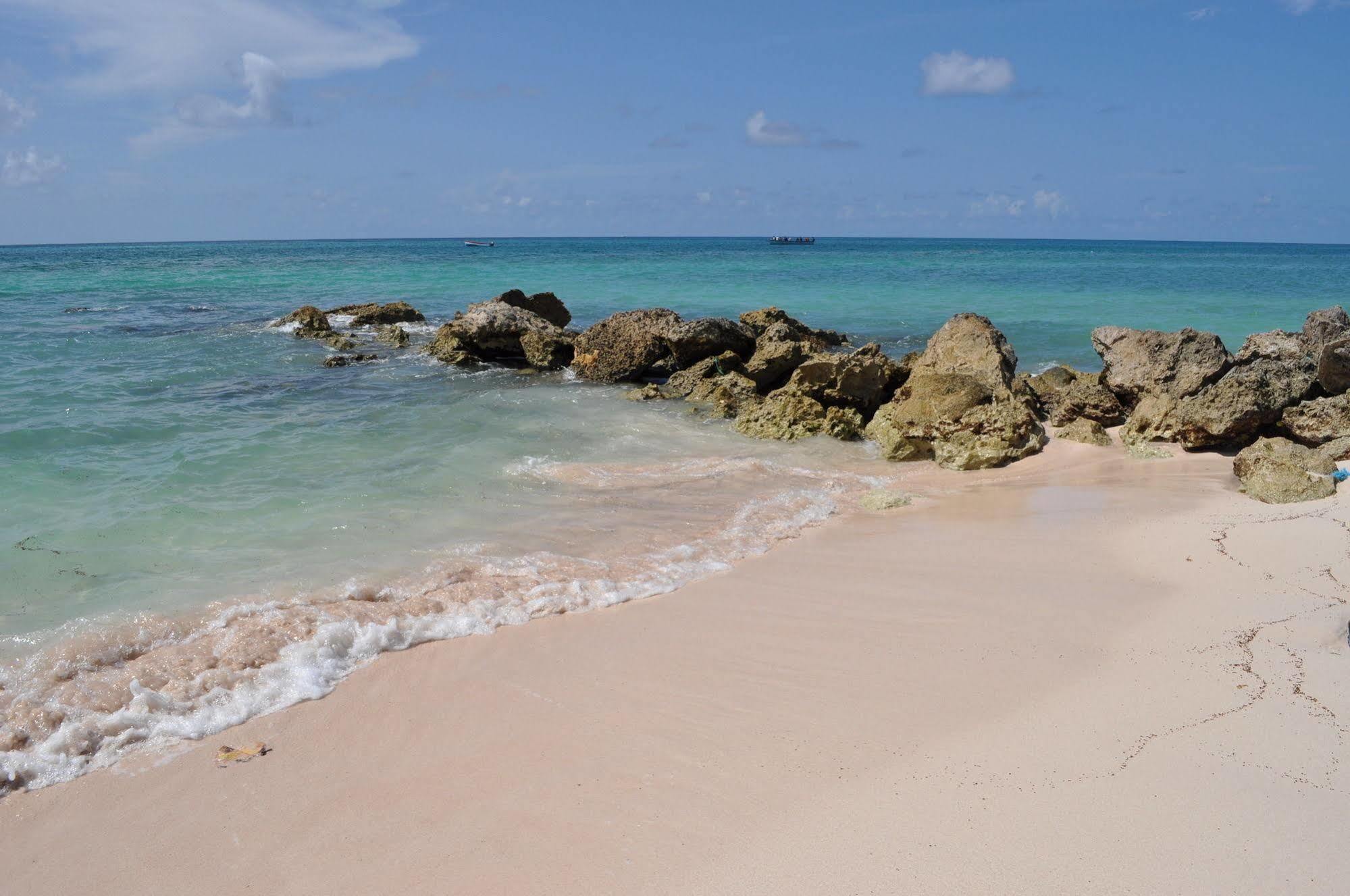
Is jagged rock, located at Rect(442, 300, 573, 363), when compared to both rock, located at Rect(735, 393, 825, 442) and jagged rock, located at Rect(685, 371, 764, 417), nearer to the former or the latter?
jagged rock, located at Rect(685, 371, 764, 417)

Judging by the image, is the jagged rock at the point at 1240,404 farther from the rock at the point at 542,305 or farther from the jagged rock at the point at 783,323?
the rock at the point at 542,305

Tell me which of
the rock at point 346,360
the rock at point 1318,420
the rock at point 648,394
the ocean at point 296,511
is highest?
the rock at point 346,360

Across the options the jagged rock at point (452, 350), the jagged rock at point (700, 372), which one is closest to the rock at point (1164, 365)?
the jagged rock at point (700, 372)

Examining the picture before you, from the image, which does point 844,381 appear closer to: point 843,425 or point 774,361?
point 843,425

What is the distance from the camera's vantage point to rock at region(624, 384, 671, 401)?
12104 mm

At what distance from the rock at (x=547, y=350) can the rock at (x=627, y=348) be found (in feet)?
2.53

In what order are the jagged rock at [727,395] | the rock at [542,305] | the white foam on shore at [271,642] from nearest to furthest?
the white foam on shore at [271,642]
the jagged rock at [727,395]
the rock at [542,305]

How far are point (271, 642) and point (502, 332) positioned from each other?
35.8 ft

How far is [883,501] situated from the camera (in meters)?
7.25

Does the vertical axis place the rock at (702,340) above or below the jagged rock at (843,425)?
above

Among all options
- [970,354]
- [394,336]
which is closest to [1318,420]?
[970,354]

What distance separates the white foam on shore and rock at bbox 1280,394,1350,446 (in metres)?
5.47

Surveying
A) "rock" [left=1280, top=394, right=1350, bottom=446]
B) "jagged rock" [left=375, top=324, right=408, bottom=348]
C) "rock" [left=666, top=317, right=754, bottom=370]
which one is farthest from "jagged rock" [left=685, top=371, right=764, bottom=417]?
"jagged rock" [left=375, top=324, right=408, bottom=348]

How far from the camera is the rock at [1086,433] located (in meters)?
9.08
